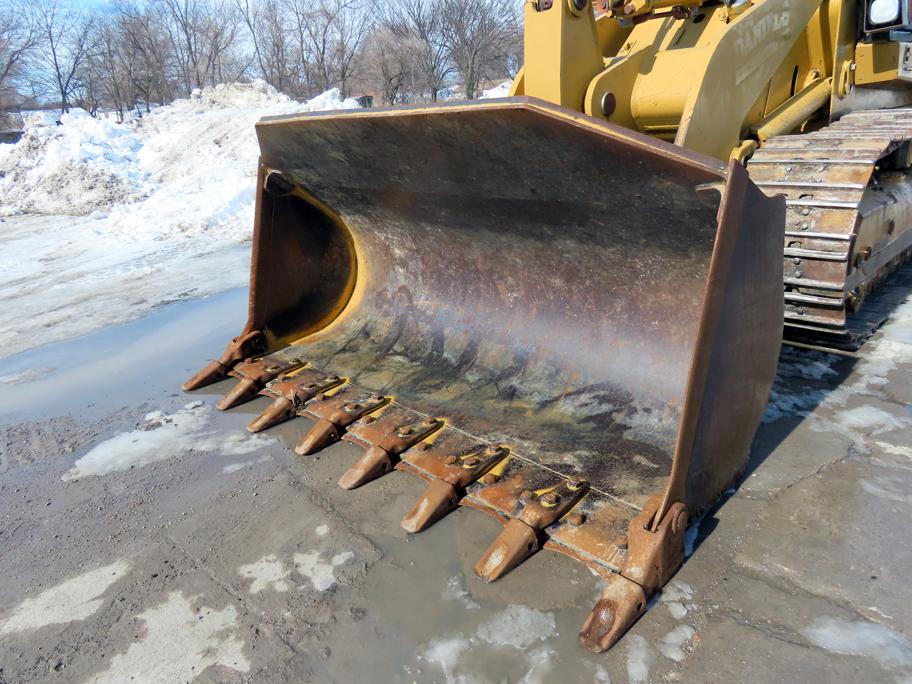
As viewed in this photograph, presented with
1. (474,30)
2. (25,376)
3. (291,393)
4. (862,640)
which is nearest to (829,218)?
(862,640)

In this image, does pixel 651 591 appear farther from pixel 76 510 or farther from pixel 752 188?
pixel 76 510

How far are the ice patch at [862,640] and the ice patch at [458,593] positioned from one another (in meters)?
0.89

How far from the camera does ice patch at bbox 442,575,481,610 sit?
1881 mm

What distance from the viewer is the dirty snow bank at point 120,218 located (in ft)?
18.3

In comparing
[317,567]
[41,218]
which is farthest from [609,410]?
[41,218]

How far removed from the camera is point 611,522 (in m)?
1.99

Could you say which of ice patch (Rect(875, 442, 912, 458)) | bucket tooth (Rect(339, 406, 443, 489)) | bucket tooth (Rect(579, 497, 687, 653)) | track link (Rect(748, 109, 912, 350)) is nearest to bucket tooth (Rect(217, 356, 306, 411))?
bucket tooth (Rect(339, 406, 443, 489))

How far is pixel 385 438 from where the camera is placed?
8.48 ft

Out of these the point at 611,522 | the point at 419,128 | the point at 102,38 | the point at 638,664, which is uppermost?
the point at 102,38

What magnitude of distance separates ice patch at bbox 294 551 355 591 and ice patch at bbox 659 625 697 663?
96 centimetres

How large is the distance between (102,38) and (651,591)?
4315 centimetres

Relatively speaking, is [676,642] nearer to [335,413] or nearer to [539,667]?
[539,667]

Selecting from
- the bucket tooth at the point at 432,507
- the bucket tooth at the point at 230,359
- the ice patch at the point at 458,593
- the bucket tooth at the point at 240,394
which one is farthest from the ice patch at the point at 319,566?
the bucket tooth at the point at 230,359

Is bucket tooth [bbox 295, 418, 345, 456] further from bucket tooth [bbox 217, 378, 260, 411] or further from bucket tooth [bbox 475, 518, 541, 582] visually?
bucket tooth [bbox 475, 518, 541, 582]
